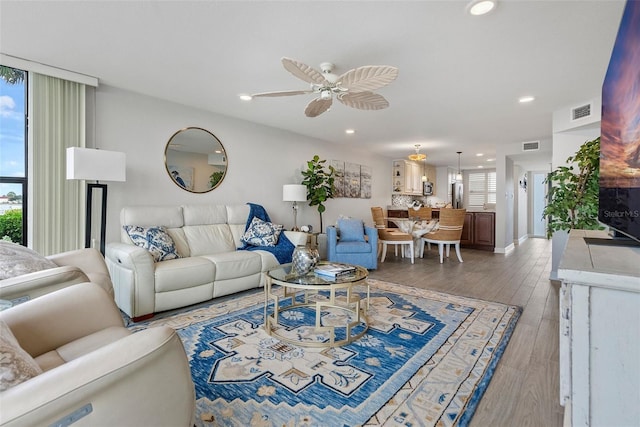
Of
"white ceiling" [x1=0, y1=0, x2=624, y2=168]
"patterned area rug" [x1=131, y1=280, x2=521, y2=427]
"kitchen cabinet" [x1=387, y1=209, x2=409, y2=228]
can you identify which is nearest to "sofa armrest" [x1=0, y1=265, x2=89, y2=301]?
"patterned area rug" [x1=131, y1=280, x2=521, y2=427]

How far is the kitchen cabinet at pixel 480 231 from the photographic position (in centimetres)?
673

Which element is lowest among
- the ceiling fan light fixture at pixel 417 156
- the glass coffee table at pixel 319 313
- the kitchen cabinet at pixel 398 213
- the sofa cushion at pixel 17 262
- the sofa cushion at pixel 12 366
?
the glass coffee table at pixel 319 313

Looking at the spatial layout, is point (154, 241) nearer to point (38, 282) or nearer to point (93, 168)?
point (93, 168)

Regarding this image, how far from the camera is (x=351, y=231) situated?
4.91m

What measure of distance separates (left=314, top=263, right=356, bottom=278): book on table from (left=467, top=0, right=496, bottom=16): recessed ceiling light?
80.8 inches

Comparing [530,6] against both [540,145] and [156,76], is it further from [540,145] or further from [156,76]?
[540,145]

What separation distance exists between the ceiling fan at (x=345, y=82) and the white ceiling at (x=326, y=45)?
0.88ft

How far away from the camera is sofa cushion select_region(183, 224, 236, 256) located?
3758 mm

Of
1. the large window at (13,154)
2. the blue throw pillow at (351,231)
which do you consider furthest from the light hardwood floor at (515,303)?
the large window at (13,154)

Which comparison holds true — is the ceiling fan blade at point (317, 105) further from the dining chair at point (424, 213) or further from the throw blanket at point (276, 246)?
the dining chair at point (424, 213)

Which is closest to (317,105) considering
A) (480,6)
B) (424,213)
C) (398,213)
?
(480,6)

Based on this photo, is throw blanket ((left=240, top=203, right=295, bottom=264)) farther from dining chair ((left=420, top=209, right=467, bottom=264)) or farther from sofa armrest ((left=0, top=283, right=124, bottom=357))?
dining chair ((left=420, top=209, right=467, bottom=264))

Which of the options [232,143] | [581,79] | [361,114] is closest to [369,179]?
[361,114]

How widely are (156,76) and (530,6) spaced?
3197 mm
